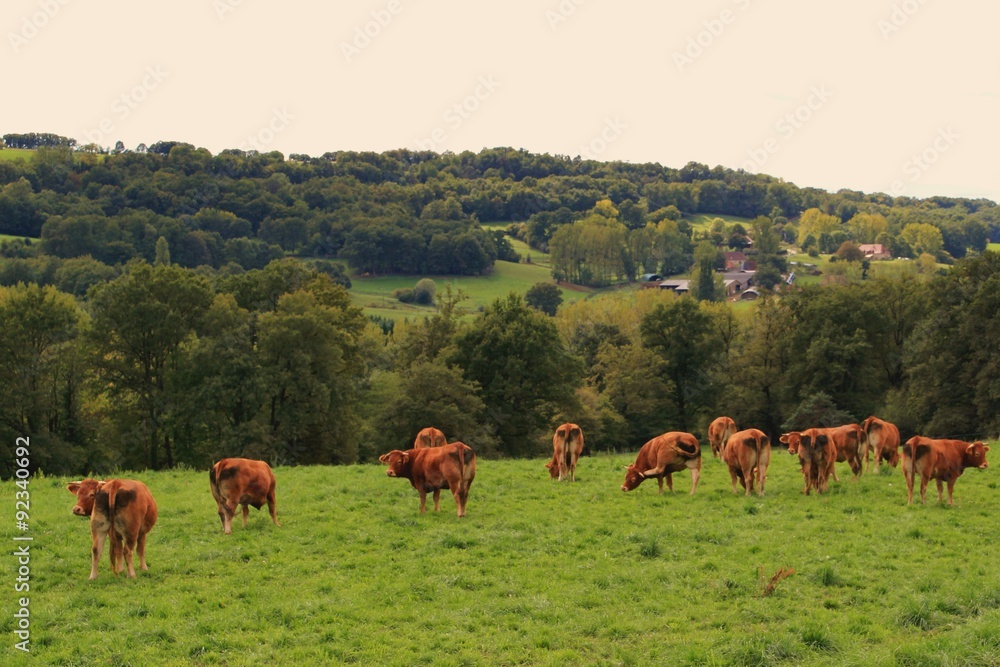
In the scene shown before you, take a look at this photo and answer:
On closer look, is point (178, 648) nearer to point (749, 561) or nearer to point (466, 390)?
point (749, 561)

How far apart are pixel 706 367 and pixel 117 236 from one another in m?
118

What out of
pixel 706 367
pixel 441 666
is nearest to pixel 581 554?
pixel 441 666

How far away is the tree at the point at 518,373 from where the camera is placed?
49.0 m

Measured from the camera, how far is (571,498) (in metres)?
Answer: 21.8

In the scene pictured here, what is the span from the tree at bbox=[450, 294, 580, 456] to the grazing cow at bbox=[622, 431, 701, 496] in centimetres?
2635

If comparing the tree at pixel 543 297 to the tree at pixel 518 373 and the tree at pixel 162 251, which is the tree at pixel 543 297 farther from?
the tree at pixel 518 373

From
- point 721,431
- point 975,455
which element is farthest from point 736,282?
point 975,455

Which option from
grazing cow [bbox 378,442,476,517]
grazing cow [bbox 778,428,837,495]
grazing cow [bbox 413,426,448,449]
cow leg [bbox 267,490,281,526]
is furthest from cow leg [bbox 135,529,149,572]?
grazing cow [bbox 778,428,837,495]

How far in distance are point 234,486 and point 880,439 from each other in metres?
16.1

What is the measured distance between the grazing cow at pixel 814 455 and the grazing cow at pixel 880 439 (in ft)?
6.04

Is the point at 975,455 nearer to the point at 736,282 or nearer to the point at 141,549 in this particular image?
the point at 141,549

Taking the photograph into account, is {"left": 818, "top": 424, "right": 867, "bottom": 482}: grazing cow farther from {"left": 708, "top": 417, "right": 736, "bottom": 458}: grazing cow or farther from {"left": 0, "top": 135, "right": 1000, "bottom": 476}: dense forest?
{"left": 0, "top": 135, "right": 1000, "bottom": 476}: dense forest

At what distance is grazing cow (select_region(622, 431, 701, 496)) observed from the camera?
70.6ft

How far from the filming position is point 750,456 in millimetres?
21031
